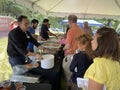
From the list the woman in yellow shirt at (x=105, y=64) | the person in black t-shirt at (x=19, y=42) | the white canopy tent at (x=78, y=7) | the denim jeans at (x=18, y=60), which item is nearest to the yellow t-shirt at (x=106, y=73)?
the woman in yellow shirt at (x=105, y=64)

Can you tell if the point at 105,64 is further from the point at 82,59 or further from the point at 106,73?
the point at 82,59

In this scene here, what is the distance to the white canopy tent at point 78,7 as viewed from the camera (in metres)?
5.46

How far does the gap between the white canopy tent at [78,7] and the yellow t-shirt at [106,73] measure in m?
3.73

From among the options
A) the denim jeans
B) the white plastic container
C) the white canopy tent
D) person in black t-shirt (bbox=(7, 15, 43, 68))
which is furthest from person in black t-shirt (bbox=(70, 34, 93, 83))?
the white canopy tent

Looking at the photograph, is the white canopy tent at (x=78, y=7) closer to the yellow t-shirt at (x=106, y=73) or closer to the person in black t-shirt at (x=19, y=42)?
the person in black t-shirt at (x=19, y=42)

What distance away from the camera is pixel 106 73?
1.21m

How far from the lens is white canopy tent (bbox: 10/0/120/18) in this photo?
5460 millimetres

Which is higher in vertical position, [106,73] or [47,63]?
[106,73]

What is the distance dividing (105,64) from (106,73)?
6 cm

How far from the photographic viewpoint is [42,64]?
2344 millimetres

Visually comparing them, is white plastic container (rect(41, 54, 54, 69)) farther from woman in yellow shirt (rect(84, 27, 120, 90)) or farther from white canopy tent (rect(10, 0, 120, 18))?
white canopy tent (rect(10, 0, 120, 18))

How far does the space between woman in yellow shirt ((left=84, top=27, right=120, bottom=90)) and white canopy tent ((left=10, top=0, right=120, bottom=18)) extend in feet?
12.1

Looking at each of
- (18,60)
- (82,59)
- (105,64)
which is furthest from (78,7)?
(105,64)

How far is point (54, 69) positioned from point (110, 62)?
4.02ft
